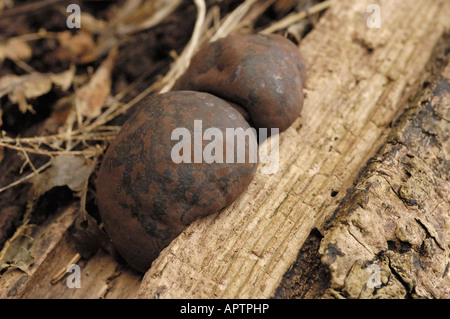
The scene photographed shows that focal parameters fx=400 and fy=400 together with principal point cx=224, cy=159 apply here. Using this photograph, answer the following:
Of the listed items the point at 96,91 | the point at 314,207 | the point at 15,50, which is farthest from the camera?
the point at 15,50

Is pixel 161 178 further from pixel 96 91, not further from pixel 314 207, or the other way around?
pixel 96 91

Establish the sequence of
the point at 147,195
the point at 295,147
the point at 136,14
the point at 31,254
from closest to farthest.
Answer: the point at 147,195, the point at 31,254, the point at 295,147, the point at 136,14

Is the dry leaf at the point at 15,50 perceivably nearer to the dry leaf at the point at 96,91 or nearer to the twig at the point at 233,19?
the dry leaf at the point at 96,91

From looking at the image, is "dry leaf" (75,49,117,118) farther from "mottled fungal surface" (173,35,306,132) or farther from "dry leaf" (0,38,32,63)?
"mottled fungal surface" (173,35,306,132)

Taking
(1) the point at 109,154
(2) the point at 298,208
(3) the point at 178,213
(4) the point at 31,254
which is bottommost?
(4) the point at 31,254

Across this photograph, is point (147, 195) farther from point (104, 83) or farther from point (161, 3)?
point (161, 3)

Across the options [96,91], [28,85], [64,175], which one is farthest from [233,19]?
[64,175]

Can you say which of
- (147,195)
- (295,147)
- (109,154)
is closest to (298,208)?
(295,147)

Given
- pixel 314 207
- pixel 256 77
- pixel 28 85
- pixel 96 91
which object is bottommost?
pixel 314 207
